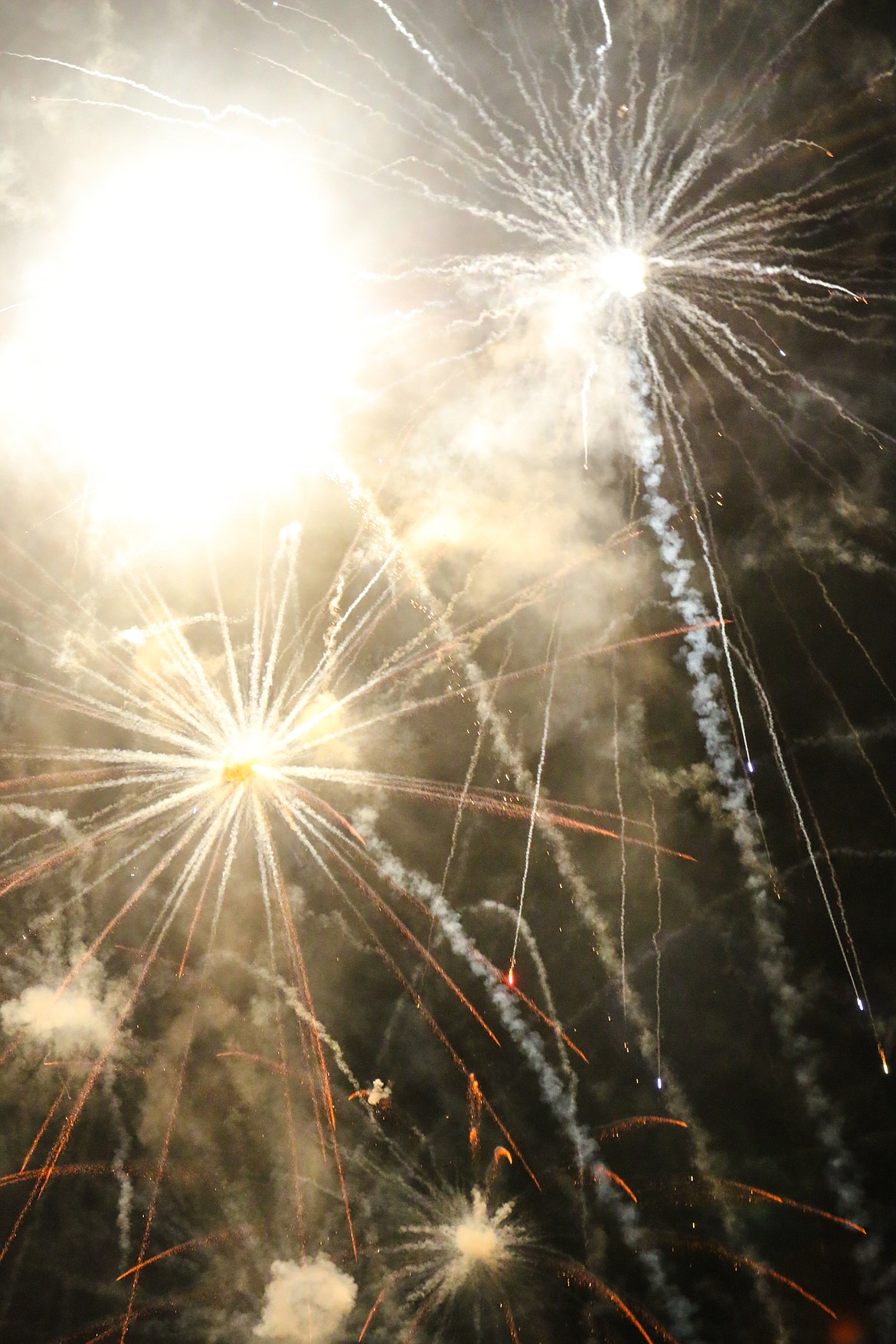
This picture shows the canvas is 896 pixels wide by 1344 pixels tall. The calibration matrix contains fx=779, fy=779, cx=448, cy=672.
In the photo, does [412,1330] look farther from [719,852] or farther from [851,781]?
[851,781]

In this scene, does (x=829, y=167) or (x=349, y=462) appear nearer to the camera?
(x=829, y=167)

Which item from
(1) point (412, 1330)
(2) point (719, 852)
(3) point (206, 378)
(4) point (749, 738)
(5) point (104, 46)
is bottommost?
(1) point (412, 1330)

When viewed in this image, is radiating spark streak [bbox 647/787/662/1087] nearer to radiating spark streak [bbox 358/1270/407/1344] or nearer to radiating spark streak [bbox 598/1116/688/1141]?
radiating spark streak [bbox 598/1116/688/1141]

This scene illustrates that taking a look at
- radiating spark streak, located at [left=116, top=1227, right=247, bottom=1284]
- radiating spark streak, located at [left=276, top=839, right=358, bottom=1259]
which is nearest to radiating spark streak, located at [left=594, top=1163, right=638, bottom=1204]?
radiating spark streak, located at [left=276, top=839, right=358, bottom=1259]

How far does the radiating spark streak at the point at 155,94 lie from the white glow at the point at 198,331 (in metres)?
0.35

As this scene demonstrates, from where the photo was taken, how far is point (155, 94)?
7.91m

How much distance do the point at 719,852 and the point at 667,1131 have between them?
8.72ft

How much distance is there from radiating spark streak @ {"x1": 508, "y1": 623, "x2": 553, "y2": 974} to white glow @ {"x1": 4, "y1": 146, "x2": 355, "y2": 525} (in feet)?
10.9

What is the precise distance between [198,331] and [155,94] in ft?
8.00

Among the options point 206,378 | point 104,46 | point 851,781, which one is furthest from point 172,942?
point 104,46

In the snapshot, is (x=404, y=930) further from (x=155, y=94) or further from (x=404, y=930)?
(x=155, y=94)

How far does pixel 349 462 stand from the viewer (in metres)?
7.95

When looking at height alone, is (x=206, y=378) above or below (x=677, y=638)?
above

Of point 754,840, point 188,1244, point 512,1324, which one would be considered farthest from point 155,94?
point 512,1324
